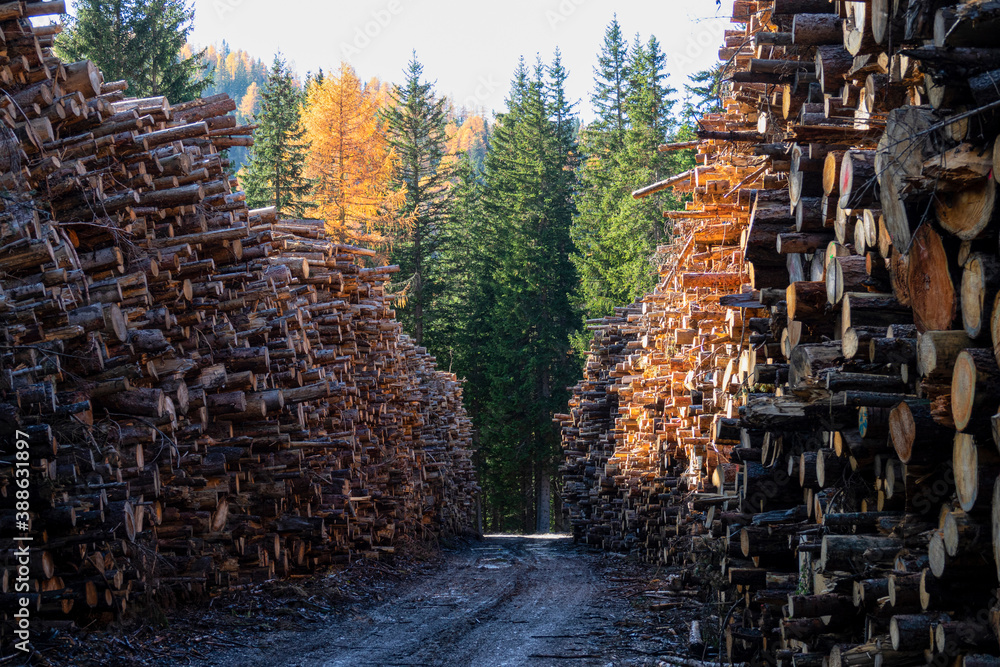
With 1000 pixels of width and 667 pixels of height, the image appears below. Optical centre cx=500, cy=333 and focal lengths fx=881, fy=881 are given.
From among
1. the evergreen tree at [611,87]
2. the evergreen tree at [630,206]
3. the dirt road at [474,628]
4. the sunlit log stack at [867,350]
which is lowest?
the dirt road at [474,628]

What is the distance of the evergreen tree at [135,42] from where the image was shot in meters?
29.9

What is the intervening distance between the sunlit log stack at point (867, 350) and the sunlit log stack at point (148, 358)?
234 inches

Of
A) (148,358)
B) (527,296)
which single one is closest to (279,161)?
(527,296)

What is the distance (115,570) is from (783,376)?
6.74 m

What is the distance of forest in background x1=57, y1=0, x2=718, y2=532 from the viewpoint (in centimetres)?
4069

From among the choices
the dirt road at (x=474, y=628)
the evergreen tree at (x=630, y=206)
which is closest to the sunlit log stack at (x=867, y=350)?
the dirt road at (x=474, y=628)

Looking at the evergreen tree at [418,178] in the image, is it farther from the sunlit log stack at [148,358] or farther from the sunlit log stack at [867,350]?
the sunlit log stack at [867,350]

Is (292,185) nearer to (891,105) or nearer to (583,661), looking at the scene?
(583,661)

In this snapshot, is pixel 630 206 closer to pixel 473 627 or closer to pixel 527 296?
pixel 527 296

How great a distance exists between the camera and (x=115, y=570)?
29.0 ft

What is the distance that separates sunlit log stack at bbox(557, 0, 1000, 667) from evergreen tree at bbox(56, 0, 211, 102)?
26.0 meters

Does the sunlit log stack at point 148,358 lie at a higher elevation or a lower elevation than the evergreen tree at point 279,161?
lower

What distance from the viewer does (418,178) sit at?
145 feet

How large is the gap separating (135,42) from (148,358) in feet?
81.7
